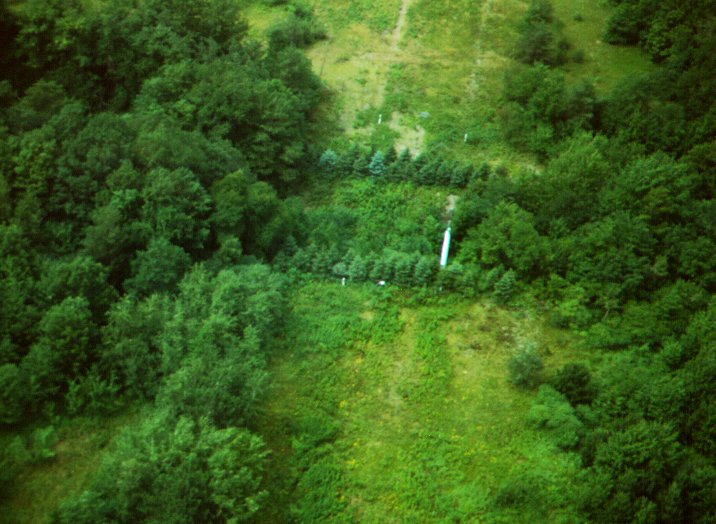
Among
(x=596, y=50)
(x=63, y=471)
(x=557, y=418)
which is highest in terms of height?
(x=596, y=50)

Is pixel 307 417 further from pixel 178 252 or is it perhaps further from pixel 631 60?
pixel 631 60

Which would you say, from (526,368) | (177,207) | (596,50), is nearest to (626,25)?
(596,50)

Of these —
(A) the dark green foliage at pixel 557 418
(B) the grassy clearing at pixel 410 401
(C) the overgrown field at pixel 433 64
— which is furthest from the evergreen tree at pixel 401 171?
(A) the dark green foliage at pixel 557 418

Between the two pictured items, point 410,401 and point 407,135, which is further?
point 407,135

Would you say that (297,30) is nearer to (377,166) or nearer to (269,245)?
(377,166)

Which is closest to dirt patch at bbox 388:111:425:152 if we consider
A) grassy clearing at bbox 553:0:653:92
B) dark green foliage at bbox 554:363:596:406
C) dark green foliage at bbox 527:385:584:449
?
grassy clearing at bbox 553:0:653:92

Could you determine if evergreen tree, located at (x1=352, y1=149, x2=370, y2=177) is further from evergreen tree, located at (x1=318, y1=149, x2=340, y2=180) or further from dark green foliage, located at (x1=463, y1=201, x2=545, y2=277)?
dark green foliage, located at (x1=463, y1=201, x2=545, y2=277)

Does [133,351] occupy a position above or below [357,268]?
above
